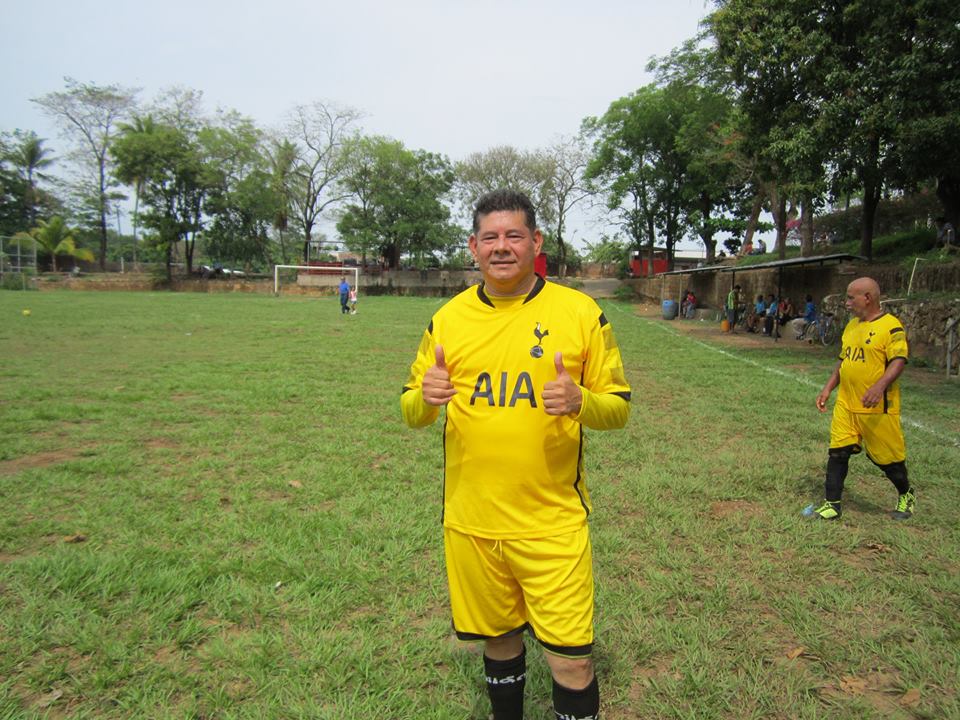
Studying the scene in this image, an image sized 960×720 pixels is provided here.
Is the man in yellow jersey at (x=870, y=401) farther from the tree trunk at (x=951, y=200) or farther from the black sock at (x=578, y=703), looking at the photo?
the tree trunk at (x=951, y=200)

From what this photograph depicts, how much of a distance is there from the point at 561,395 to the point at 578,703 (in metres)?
1.06

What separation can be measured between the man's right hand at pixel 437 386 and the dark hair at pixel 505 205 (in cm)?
52

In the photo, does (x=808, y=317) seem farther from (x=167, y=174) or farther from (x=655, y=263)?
(x=167, y=174)

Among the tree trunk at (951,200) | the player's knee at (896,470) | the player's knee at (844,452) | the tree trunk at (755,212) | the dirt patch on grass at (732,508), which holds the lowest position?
the dirt patch on grass at (732,508)

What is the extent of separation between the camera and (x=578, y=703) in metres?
2.10

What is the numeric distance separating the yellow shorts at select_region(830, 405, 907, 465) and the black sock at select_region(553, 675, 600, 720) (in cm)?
346

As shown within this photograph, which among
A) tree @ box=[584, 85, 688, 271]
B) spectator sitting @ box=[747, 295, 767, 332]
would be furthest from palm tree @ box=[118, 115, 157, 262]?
spectator sitting @ box=[747, 295, 767, 332]

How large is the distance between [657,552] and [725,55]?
604 inches

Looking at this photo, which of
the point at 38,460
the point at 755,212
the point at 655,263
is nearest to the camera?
the point at 38,460

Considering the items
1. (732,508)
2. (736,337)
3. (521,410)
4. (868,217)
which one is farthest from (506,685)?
(868,217)

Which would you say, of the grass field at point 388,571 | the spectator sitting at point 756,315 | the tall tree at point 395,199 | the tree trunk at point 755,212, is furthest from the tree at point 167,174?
the grass field at point 388,571

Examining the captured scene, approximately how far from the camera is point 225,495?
4961 mm

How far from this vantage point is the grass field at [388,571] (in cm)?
270

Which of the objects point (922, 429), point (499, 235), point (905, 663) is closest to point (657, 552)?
point (905, 663)
